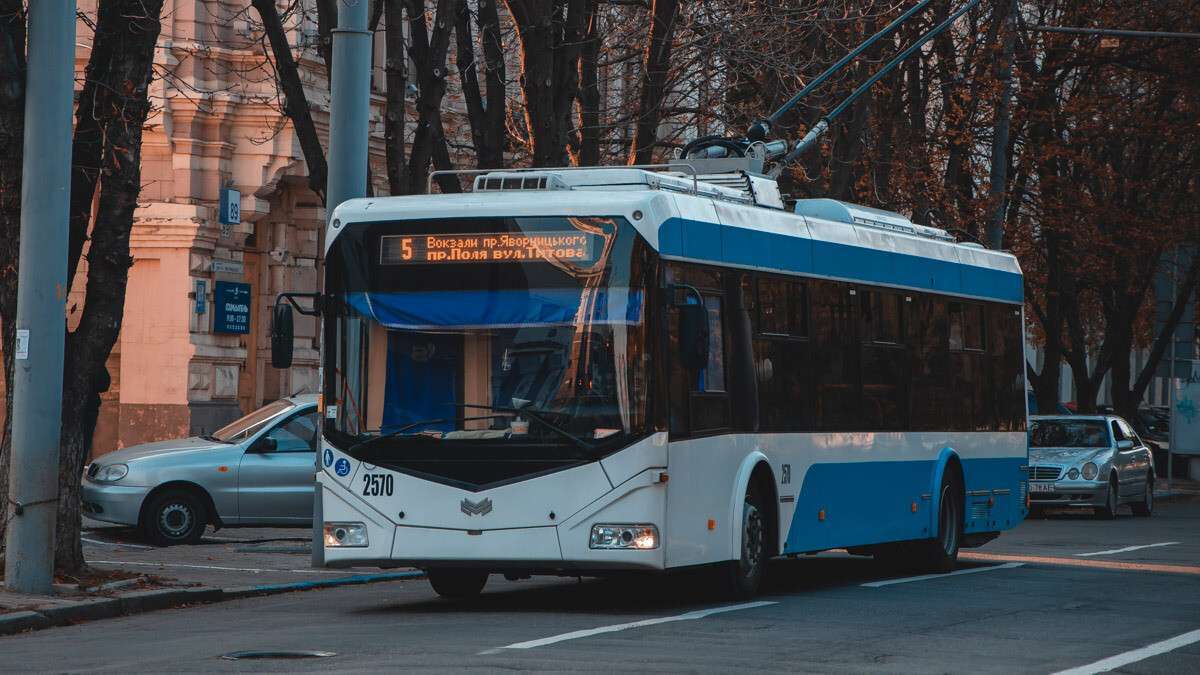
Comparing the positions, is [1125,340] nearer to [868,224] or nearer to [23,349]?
[868,224]

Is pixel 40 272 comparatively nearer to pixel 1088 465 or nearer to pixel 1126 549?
pixel 1126 549

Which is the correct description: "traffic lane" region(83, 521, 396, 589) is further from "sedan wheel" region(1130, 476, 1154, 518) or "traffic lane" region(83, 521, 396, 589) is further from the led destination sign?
"sedan wheel" region(1130, 476, 1154, 518)

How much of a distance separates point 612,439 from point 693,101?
19.4 metres

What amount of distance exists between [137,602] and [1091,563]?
A: 9129mm

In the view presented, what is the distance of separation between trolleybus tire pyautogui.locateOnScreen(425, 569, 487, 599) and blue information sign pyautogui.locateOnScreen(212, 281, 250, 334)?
1516cm

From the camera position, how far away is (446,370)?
13.1 metres

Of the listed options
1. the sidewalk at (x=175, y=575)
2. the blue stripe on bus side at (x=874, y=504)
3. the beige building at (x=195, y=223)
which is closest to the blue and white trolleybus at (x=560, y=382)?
the blue stripe on bus side at (x=874, y=504)

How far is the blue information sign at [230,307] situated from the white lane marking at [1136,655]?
63.0 feet

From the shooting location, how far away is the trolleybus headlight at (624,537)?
12.9m

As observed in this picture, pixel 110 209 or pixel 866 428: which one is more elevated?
pixel 110 209

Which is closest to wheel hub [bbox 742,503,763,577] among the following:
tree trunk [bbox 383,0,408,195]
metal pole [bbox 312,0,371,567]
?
metal pole [bbox 312,0,371,567]

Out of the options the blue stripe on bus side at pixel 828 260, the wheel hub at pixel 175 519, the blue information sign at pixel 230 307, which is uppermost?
the blue information sign at pixel 230 307

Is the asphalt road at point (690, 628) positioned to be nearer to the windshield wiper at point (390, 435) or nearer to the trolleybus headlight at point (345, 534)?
Result: the trolleybus headlight at point (345, 534)

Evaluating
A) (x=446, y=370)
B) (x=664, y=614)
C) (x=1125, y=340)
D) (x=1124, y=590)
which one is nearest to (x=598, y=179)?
(x=446, y=370)
